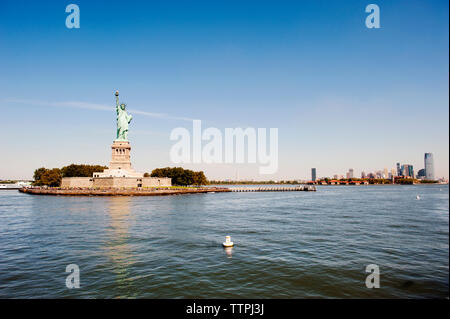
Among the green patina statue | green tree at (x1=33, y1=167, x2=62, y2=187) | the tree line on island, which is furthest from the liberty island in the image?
green tree at (x1=33, y1=167, x2=62, y2=187)

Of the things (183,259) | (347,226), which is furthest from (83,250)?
(347,226)

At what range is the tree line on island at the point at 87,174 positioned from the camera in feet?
336

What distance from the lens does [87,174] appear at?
10275 cm

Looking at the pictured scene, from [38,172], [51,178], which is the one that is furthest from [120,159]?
[38,172]

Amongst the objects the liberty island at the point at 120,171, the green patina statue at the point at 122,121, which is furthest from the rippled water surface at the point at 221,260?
the green patina statue at the point at 122,121

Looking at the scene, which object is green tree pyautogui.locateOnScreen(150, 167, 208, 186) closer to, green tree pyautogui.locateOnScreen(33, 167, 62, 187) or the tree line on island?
the tree line on island

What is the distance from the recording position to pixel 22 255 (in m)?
17.6

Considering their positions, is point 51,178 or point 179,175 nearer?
point 51,178

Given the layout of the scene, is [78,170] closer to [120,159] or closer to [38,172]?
[38,172]

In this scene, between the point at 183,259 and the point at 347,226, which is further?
the point at 347,226

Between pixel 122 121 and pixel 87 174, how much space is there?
34.2 meters
